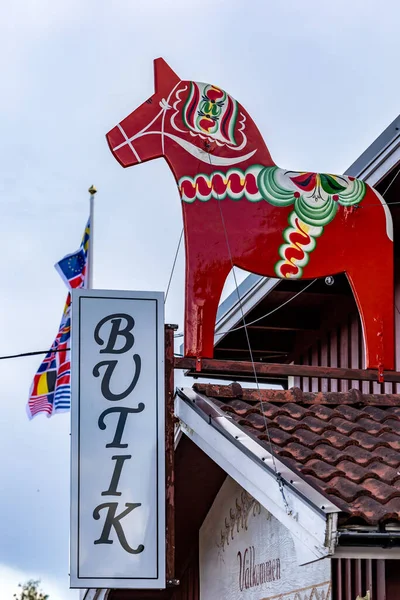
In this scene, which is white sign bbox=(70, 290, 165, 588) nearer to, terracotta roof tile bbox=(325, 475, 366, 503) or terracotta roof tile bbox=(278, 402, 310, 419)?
terracotta roof tile bbox=(278, 402, 310, 419)

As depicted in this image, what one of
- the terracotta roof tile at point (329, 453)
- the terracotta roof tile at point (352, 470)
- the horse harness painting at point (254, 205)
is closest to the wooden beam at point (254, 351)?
the horse harness painting at point (254, 205)

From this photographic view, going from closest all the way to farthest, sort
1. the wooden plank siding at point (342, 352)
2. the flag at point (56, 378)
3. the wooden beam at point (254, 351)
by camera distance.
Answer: the wooden plank siding at point (342, 352), the wooden beam at point (254, 351), the flag at point (56, 378)

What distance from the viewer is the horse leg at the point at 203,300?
22.7 feet

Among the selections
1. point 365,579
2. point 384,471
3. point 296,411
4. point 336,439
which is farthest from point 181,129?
point 365,579

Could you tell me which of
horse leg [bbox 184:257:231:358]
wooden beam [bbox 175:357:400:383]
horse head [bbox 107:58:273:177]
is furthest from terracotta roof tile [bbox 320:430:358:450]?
horse head [bbox 107:58:273:177]

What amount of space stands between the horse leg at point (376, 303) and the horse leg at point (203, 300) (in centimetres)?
93

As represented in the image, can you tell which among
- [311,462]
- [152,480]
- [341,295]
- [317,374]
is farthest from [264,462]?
[341,295]

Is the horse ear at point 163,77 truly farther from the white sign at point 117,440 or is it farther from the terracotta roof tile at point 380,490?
the terracotta roof tile at point 380,490

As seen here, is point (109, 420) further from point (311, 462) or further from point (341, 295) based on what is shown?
point (341, 295)

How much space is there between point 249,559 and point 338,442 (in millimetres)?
1618

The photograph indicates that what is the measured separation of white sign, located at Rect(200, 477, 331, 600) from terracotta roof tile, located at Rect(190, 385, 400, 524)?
0.64m

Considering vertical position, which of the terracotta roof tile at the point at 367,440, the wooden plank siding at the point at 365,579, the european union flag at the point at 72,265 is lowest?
the wooden plank siding at the point at 365,579

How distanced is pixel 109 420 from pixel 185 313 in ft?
3.75

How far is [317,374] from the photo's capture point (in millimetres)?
6926
